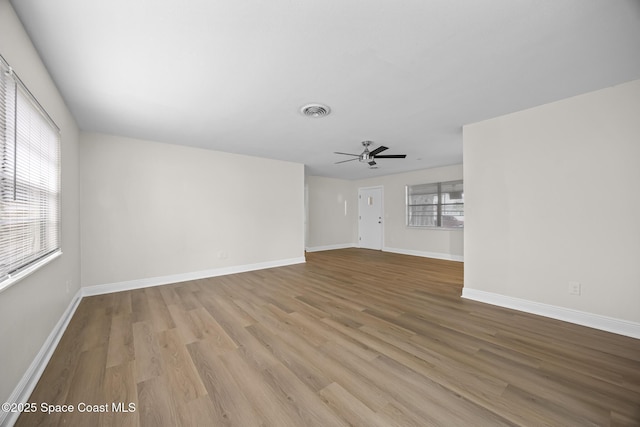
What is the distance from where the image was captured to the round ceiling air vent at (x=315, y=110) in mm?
2785

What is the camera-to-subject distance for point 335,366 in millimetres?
1855

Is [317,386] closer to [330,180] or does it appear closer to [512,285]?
[512,285]

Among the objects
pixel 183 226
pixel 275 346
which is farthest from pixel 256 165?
pixel 275 346

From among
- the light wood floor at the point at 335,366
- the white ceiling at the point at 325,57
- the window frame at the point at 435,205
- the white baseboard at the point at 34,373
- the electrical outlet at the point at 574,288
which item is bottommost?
the light wood floor at the point at 335,366

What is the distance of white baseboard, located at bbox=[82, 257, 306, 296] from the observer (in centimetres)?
361

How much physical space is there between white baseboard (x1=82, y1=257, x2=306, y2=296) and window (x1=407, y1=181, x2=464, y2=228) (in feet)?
12.7

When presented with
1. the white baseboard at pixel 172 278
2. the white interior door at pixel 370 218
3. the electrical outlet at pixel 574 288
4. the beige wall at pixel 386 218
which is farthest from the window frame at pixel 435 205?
the white baseboard at pixel 172 278

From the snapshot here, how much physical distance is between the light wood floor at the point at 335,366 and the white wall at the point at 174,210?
0.87m

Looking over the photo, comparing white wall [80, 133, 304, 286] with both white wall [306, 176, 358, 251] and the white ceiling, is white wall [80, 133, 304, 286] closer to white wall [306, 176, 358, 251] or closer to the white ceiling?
the white ceiling

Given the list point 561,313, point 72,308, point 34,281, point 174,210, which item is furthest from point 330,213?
point 34,281

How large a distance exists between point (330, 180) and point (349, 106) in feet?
16.9

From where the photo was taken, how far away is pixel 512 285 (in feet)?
9.86

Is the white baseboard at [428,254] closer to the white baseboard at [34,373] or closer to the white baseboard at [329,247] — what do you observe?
the white baseboard at [329,247]

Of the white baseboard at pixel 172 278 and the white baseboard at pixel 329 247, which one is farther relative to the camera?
the white baseboard at pixel 329 247
